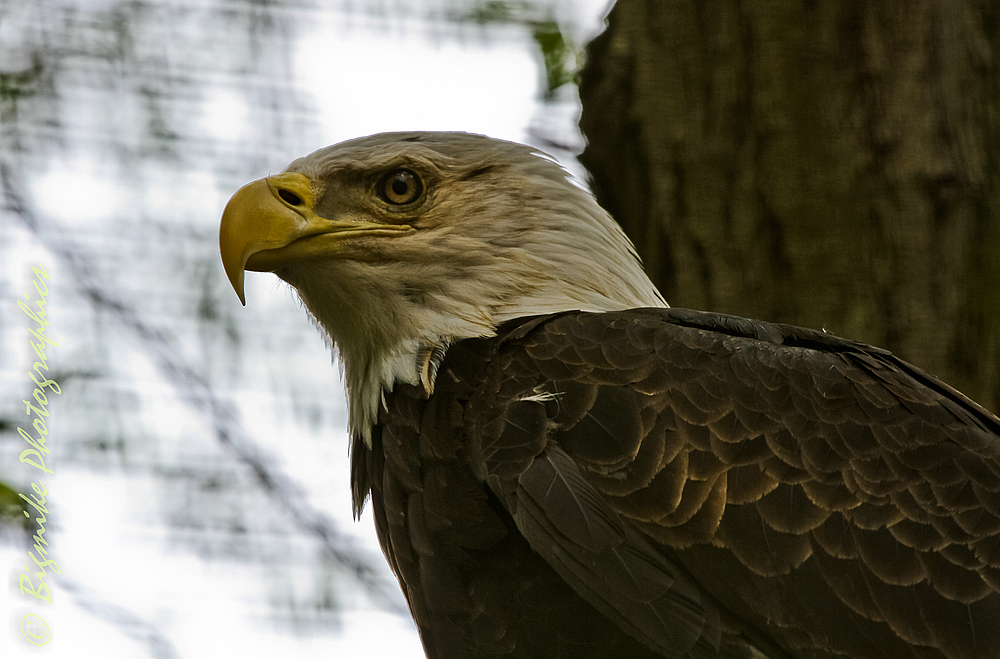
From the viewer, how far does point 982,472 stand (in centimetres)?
303

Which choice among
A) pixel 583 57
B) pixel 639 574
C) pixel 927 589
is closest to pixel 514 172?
pixel 583 57

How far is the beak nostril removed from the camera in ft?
12.0

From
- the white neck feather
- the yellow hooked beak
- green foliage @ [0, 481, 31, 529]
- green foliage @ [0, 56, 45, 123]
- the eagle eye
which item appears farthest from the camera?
green foliage @ [0, 56, 45, 123]

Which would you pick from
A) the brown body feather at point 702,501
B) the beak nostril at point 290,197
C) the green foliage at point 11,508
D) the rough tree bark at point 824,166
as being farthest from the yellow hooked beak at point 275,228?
the green foliage at point 11,508

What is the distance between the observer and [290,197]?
367 cm

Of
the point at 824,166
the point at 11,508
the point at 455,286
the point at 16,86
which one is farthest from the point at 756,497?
the point at 16,86

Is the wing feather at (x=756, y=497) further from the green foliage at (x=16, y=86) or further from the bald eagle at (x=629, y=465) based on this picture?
the green foliage at (x=16, y=86)

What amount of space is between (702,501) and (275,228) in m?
1.61

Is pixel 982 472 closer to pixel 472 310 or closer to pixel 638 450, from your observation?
pixel 638 450

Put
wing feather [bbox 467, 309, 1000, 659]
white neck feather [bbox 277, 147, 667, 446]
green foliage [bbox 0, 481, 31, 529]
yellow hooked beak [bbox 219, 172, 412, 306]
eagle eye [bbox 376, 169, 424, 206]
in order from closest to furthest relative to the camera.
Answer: wing feather [bbox 467, 309, 1000, 659], yellow hooked beak [bbox 219, 172, 412, 306], white neck feather [bbox 277, 147, 667, 446], eagle eye [bbox 376, 169, 424, 206], green foliage [bbox 0, 481, 31, 529]

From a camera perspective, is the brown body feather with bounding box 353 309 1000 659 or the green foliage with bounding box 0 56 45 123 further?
the green foliage with bounding box 0 56 45 123

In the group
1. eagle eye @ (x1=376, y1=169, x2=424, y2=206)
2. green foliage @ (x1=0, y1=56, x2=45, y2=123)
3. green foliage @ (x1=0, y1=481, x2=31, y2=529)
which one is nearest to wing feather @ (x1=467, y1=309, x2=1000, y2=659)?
eagle eye @ (x1=376, y1=169, x2=424, y2=206)

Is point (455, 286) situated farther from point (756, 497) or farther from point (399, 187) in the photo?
point (756, 497)

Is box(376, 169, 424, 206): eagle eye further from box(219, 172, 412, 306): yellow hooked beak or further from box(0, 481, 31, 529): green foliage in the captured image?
box(0, 481, 31, 529): green foliage
